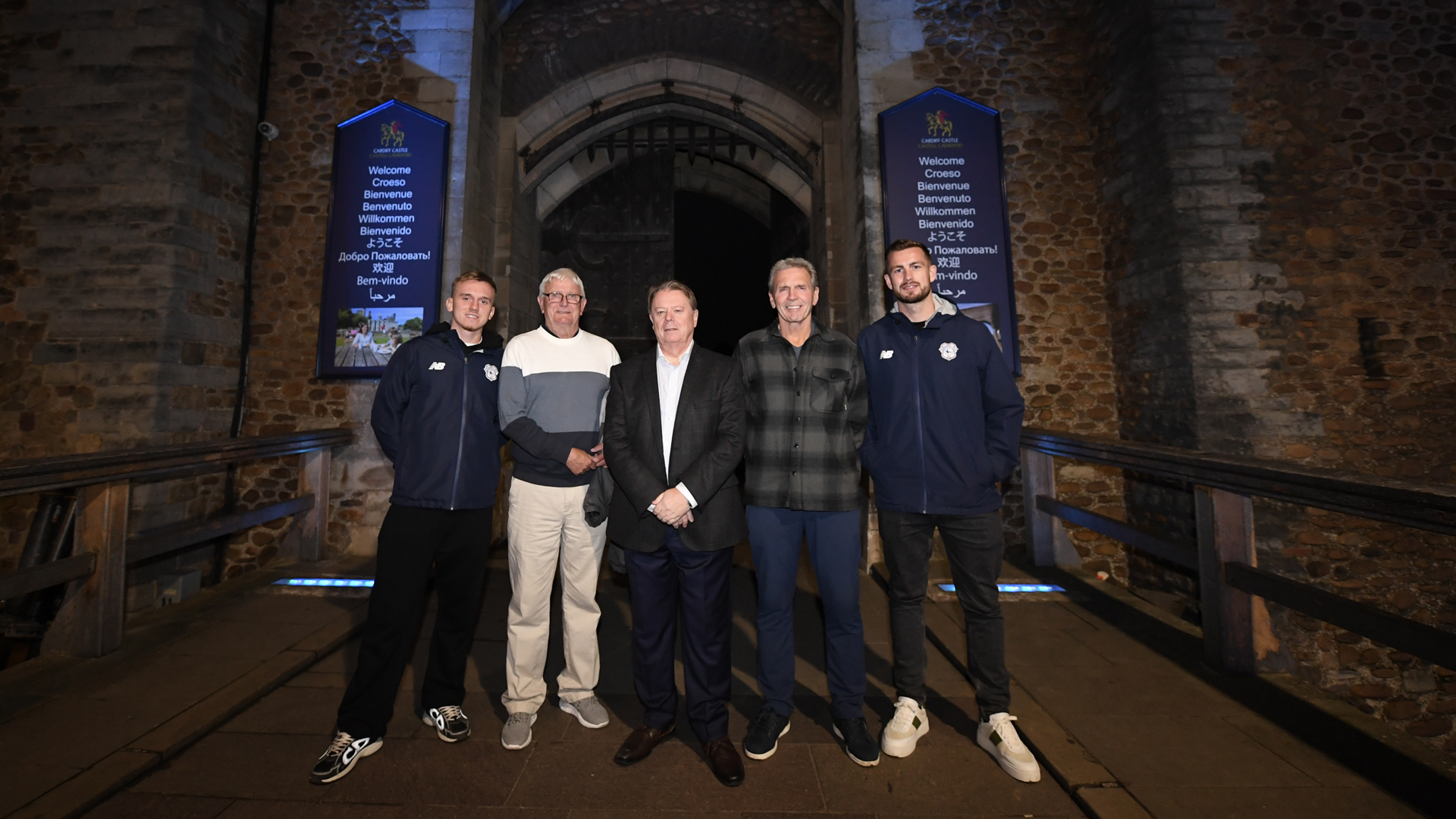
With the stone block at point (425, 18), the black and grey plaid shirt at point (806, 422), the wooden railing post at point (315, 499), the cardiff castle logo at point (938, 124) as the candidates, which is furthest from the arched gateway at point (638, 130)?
the black and grey plaid shirt at point (806, 422)

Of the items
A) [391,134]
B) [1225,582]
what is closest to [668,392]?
[1225,582]

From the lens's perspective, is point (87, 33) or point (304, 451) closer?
point (304, 451)

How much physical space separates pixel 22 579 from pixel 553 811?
A: 2767mm

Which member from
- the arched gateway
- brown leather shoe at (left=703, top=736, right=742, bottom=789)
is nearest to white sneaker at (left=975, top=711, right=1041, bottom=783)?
brown leather shoe at (left=703, top=736, right=742, bottom=789)

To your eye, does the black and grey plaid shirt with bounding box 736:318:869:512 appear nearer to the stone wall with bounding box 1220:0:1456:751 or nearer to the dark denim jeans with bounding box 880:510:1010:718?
the dark denim jeans with bounding box 880:510:1010:718

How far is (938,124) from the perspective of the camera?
523cm

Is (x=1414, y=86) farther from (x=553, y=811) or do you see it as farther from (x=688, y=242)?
(x=688, y=242)

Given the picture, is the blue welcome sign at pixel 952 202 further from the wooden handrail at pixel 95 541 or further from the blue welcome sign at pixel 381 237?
the wooden handrail at pixel 95 541

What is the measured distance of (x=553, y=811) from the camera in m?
1.80

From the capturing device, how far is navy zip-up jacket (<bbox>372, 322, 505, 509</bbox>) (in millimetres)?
2162

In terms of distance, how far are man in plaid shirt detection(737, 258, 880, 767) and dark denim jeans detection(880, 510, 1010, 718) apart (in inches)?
6.6

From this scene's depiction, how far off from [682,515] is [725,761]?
85 cm

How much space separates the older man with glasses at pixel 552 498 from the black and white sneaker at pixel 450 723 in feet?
0.50

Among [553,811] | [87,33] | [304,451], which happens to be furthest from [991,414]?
[87,33]
